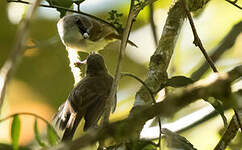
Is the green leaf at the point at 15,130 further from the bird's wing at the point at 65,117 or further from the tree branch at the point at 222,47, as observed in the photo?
the tree branch at the point at 222,47

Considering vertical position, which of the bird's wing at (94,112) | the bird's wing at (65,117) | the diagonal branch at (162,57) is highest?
the diagonal branch at (162,57)

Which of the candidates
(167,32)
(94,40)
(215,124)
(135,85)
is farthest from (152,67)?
(94,40)

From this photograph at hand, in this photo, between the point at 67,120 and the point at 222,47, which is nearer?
the point at 67,120

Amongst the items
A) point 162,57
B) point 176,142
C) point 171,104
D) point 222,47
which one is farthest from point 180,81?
point 222,47

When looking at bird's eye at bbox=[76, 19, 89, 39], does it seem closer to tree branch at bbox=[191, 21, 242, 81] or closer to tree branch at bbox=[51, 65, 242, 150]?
tree branch at bbox=[191, 21, 242, 81]

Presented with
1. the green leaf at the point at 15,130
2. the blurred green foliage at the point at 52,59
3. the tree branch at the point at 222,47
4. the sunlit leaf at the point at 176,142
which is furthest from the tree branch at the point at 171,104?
the blurred green foliage at the point at 52,59

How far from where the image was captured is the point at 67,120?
2.88 m

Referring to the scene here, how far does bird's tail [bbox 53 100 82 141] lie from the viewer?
274 centimetres

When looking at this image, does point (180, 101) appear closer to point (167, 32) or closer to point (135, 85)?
point (167, 32)

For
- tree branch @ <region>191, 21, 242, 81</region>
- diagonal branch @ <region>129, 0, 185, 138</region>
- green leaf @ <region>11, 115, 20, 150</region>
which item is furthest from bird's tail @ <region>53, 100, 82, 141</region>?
green leaf @ <region>11, 115, 20, 150</region>

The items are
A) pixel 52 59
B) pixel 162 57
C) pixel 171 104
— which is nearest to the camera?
pixel 171 104

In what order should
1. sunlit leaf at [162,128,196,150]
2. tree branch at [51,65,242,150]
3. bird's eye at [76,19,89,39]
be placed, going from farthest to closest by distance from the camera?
bird's eye at [76,19,89,39], sunlit leaf at [162,128,196,150], tree branch at [51,65,242,150]

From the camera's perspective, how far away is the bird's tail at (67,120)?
274 cm

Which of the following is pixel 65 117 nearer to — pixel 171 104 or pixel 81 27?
pixel 171 104
